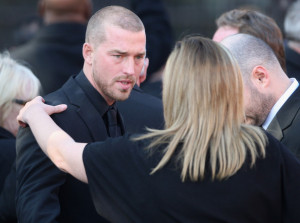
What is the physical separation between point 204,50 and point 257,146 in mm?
→ 412

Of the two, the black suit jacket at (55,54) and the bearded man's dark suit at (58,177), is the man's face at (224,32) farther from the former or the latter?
the bearded man's dark suit at (58,177)

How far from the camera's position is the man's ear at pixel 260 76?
3.01 m

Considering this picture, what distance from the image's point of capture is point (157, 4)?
16.3 feet

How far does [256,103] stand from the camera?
2.99m

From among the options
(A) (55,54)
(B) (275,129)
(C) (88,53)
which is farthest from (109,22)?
(A) (55,54)

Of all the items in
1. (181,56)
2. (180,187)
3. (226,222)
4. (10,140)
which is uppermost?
(181,56)

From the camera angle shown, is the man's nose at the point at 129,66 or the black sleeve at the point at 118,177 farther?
the man's nose at the point at 129,66

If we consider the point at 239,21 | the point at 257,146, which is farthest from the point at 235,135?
the point at 239,21

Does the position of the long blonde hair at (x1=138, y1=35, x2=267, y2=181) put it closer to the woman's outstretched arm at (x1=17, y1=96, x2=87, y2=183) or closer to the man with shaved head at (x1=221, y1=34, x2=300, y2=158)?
the woman's outstretched arm at (x1=17, y1=96, x2=87, y2=183)

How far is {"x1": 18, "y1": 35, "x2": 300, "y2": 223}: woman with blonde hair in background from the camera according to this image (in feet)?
6.95

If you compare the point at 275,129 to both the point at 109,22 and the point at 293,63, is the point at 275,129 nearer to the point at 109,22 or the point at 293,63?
the point at 109,22

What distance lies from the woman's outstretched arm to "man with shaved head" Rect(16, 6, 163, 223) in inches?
3.6

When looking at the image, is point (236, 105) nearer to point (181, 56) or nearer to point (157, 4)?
point (181, 56)

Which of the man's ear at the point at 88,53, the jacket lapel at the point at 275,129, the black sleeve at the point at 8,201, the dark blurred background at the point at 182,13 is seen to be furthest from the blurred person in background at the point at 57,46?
the dark blurred background at the point at 182,13
